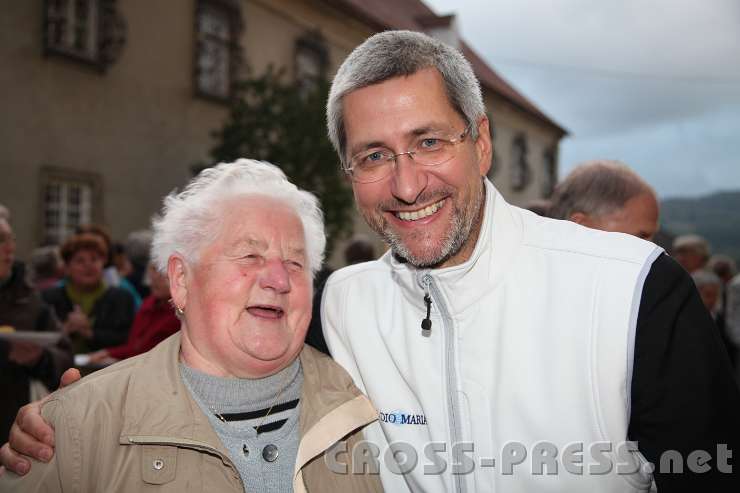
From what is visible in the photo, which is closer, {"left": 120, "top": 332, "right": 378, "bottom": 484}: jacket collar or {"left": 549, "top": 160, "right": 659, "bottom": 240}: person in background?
{"left": 120, "top": 332, "right": 378, "bottom": 484}: jacket collar

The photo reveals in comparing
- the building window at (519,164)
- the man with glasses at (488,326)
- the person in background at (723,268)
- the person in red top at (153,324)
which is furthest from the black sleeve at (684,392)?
the building window at (519,164)

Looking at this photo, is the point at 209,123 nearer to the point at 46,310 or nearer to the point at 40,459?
the point at 46,310

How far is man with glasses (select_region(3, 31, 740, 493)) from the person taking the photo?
1.89 metres

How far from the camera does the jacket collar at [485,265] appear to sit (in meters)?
2.17

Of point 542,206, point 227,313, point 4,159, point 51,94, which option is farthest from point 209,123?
point 227,313

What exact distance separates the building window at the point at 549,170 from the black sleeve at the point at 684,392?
34514 mm

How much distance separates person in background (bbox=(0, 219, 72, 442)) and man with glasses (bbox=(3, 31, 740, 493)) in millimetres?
2512

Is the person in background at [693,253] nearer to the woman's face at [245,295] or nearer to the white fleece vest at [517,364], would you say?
the white fleece vest at [517,364]

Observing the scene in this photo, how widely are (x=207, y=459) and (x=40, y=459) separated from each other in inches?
→ 19.3

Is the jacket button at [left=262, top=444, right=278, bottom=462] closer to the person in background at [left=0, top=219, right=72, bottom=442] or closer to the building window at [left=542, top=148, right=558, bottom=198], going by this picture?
the person in background at [left=0, top=219, right=72, bottom=442]

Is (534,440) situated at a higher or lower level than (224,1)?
lower

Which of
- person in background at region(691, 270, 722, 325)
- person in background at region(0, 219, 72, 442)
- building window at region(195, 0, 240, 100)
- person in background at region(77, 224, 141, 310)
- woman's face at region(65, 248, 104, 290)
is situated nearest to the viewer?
person in background at region(0, 219, 72, 442)

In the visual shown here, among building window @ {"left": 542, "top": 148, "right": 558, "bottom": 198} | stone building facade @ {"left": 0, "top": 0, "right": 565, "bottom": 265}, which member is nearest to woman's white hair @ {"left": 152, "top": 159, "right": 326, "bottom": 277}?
stone building facade @ {"left": 0, "top": 0, "right": 565, "bottom": 265}

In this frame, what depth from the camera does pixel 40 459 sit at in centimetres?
198
